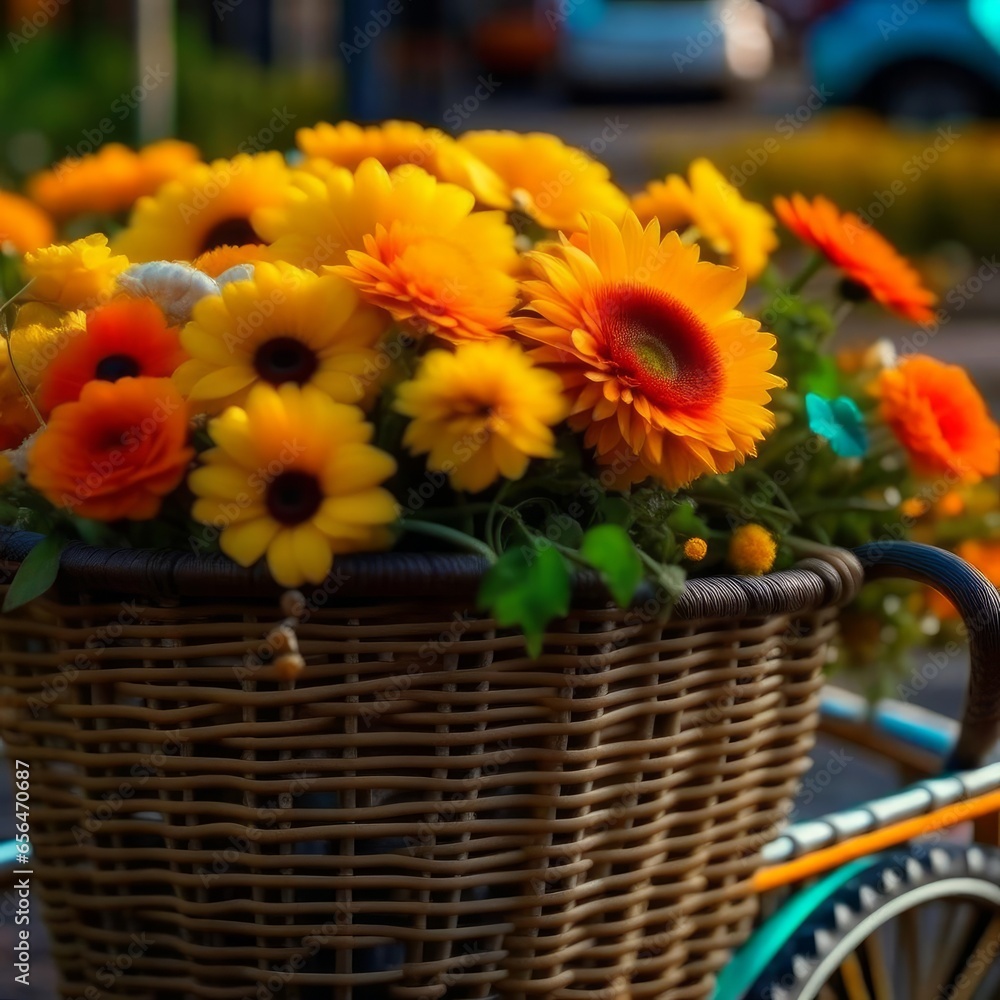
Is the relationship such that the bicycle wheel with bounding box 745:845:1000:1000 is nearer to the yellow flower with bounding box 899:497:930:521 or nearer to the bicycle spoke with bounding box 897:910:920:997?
the bicycle spoke with bounding box 897:910:920:997

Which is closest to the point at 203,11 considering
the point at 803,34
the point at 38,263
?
the point at 803,34

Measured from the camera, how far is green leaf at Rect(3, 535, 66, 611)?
2.53 ft

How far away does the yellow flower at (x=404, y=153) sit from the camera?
973mm

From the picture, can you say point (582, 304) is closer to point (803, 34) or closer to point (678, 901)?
point (678, 901)

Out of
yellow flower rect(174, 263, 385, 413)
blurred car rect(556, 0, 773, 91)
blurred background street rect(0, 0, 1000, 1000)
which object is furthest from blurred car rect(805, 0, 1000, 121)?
yellow flower rect(174, 263, 385, 413)

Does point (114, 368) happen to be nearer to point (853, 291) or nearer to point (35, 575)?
point (35, 575)

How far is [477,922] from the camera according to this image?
2.81 feet

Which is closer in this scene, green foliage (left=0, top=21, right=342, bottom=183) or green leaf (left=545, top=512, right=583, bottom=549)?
green leaf (left=545, top=512, right=583, bottom=549)

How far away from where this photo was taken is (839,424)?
0.97 metres

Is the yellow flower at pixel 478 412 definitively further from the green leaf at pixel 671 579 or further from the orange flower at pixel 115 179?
the orange flower at pixel 115 179

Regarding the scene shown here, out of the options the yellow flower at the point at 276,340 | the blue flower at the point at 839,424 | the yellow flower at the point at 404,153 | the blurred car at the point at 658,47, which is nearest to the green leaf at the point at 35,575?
the yellow flower at the point at 276,340

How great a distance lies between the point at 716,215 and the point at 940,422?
23cm

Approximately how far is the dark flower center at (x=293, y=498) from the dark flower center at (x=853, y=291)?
54 centimetres

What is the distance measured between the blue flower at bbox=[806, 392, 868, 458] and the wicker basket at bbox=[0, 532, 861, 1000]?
0.31 ft
